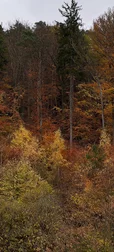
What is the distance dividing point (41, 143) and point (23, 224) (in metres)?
14.1

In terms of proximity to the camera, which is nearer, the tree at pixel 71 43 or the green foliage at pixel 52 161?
the green foliage at pixel 52 161

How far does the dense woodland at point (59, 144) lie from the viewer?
11.8m

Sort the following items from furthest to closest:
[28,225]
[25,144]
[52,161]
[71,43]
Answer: [71,43] → [25,144] → [52,161] → [28,225]

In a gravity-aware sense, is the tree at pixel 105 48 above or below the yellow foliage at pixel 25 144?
above

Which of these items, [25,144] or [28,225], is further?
[25,144]

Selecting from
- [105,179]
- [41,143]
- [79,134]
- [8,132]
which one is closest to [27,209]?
[105,179]

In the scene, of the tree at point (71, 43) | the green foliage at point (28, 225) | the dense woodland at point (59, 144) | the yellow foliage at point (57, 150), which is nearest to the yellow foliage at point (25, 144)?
the dense woodland at point (59, 144)

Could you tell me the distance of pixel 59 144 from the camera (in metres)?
23.4

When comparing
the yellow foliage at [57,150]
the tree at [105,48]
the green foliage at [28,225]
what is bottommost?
the green foliage at [28,225]

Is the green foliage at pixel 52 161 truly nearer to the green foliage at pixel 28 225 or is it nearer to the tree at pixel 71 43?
the tree at pixel 71 43

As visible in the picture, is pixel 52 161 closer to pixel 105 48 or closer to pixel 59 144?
pixel 59 144

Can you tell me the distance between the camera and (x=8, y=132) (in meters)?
27.3

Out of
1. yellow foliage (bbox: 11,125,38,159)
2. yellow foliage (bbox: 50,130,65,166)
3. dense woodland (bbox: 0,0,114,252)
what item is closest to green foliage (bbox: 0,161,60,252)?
dense woodland (bbox: 0,0,114,252)

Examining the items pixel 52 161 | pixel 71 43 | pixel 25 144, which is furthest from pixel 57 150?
pixel 71 43
